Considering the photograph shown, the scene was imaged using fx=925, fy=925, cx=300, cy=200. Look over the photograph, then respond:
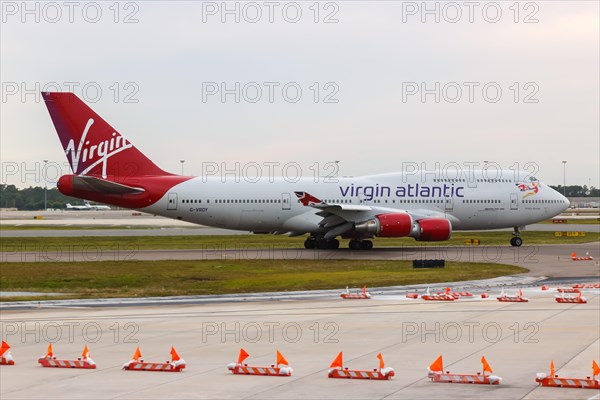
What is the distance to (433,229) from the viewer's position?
53125 mm

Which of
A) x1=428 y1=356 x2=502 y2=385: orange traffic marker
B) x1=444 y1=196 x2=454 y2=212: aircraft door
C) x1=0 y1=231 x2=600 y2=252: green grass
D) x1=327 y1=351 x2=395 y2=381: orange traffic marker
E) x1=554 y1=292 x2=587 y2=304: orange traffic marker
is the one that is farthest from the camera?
x1=0 y1=231 x2=600 y2=252: green grass

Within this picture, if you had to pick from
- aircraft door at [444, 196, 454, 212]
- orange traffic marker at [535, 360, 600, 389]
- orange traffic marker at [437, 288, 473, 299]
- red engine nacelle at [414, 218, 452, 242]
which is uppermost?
aircraft door at [444, 196, 454, 212]

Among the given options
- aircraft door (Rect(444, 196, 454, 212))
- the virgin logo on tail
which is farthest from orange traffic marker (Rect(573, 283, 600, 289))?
the virgin logo on tail

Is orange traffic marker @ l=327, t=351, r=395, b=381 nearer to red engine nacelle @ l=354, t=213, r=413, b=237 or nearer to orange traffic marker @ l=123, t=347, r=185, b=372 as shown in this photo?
orange traffic marker @ l=123, t=347, r=185, b=372

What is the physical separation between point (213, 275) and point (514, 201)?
1085 inches

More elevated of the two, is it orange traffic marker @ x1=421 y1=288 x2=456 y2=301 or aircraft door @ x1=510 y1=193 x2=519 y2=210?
aircraft door @ x1=510 y1=193 x2=519 y2=210

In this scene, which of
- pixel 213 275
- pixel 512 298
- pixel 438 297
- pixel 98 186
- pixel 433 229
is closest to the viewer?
pixel 512 298

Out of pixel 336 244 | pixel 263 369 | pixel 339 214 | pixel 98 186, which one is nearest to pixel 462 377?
pixel 263 369

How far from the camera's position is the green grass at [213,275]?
34.4 m

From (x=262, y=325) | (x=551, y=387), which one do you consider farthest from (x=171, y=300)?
(x=551, y=387)

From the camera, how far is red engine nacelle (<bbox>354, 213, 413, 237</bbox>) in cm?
5241

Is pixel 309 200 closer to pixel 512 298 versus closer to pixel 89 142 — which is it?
pixel 89 142

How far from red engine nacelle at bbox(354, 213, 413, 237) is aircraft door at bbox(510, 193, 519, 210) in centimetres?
1024

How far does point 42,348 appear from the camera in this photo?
20016 millimetres
